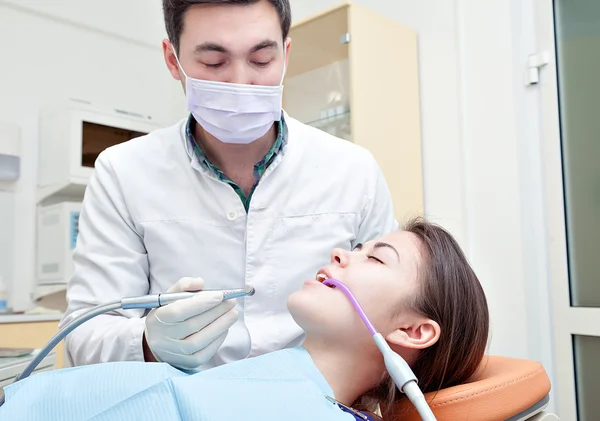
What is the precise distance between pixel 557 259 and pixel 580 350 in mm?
402

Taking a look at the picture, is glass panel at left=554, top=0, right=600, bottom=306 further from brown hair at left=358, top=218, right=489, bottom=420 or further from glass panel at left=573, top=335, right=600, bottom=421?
brown hair at left=358, top=218, right=489, bottom=420

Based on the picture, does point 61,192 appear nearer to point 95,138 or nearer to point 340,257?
point 95,138

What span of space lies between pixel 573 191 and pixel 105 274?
6.75 ft

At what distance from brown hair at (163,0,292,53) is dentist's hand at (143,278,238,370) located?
2.32ft

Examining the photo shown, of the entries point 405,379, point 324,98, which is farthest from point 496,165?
point 405,379

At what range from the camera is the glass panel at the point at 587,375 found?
2430 mm

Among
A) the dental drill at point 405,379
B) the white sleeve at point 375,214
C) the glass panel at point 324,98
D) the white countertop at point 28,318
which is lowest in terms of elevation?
the white countertop at point 28,318

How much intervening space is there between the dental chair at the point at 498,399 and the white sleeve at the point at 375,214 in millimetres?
616

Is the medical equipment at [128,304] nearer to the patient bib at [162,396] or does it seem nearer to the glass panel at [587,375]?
the patient bib at [162,396]

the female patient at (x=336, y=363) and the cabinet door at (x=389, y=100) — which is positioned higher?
the cabinet door at (x=389, y=100)

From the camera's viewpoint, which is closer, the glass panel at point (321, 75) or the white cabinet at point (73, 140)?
the glass panel at point (321, 75)

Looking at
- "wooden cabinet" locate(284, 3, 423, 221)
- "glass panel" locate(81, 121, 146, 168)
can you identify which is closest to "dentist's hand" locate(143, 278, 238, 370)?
"wooden cabinet" locate(284, 3, 423, 221)

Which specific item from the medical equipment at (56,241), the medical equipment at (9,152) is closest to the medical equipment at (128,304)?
the medical equipment at (56,241)

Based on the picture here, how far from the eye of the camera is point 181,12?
145 centimetres
